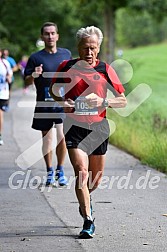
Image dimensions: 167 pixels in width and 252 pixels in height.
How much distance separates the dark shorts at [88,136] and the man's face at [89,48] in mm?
634

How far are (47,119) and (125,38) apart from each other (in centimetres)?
11160

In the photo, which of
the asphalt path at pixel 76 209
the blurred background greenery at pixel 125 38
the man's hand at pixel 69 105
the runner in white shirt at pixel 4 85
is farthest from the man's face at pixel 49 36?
the runner in white shirt at pixel 4 85

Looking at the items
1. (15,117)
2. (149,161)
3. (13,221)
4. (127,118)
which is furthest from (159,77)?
(13,221)

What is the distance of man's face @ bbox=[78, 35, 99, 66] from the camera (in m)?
8.21

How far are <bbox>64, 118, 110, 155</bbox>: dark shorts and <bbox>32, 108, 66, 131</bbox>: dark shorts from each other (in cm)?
289

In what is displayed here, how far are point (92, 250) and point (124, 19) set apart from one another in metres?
111

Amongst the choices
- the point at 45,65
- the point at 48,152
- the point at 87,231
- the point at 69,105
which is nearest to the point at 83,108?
the point at 69,105

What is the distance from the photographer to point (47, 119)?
11.5 m

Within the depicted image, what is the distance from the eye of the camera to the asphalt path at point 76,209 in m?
7.96

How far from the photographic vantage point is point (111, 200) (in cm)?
1039

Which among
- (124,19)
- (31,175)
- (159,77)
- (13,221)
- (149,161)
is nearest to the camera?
(13,221)

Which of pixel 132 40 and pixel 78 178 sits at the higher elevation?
pixel 78 178

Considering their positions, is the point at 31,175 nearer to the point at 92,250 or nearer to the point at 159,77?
A: the point at 92,250

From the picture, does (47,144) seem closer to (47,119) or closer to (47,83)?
(47,119)
